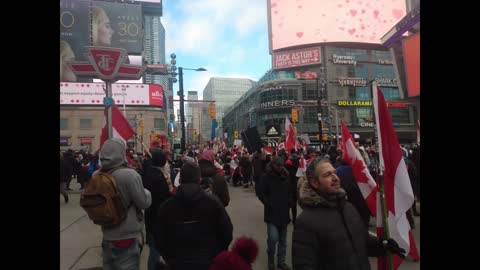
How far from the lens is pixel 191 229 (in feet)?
9.43

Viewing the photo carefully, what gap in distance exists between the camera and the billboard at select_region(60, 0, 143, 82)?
174 feet

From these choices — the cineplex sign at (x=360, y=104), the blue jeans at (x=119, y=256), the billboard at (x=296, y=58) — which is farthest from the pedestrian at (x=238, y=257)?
the billboard at (x=296, y=58)

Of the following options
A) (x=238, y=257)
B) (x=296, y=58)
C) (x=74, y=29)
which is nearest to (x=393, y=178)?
(x=238, y=257)

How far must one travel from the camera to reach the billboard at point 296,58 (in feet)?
218

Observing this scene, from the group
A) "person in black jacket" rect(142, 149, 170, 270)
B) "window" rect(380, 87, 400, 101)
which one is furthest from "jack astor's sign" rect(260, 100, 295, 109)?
"person in black jacket" rect(142, 149, 170, 270)

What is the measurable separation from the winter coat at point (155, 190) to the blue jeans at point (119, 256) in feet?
4.50

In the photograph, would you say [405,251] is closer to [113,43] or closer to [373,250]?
[373,250]

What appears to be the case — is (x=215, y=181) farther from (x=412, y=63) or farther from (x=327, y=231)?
(x=412, y=63)

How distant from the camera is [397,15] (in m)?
69.4

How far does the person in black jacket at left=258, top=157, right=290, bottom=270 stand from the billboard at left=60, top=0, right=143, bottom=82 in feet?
173

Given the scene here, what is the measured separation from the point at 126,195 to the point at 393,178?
2447mm
